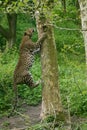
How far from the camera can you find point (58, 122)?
1057 cm

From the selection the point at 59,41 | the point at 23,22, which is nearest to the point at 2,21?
the point at 23,22

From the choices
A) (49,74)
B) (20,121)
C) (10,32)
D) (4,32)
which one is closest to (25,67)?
(20,121)

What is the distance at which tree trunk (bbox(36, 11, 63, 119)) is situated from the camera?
34.0 ft

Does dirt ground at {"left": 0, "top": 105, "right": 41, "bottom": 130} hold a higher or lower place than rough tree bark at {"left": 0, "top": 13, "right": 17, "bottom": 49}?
lower

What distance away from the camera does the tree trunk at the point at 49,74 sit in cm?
1035

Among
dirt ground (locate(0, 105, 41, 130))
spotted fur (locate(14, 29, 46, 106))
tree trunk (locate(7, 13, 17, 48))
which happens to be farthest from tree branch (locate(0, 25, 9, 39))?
spotted fur (locate(14, 29, 46, 106))

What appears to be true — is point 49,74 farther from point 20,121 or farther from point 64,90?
point 64,90

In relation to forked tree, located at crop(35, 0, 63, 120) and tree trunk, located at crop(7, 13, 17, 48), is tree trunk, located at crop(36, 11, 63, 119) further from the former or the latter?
tree trunk, located at crop(7, 13, 17, 48)

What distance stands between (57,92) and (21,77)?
1648mm

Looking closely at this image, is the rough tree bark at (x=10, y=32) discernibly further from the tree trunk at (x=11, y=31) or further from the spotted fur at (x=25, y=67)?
the spotted fur at (x=25, y=67)

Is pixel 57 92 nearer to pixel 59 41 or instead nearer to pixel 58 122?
pixel 58 122

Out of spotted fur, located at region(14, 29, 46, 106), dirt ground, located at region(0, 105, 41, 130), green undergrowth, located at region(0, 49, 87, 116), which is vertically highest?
spotted fur, located at region(14, 29, 46, 106)

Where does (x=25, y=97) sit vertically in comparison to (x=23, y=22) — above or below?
below


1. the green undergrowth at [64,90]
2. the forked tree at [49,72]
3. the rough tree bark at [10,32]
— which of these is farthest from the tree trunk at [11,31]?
the forked tree at [49,72]
